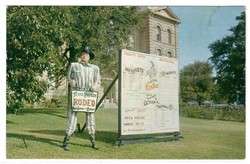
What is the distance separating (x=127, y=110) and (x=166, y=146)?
113 centimetres

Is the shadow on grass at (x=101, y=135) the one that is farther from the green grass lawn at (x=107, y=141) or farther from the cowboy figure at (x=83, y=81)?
the cowboy figure at (x=83, y=81)

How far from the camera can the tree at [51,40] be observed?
38.2 feet

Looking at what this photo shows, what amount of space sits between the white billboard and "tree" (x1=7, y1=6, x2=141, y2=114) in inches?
21.5

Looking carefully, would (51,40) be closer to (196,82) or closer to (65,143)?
(65,143)

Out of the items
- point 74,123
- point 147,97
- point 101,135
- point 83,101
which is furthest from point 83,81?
point 147,97

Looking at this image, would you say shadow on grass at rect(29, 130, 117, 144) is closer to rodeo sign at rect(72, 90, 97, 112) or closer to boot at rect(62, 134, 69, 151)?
boot at rect(62, 134, 69, 151)

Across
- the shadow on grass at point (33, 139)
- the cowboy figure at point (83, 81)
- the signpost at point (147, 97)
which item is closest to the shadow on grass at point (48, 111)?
the cowboy figure at point (83, 81)

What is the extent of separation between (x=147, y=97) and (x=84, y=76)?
1.38 metres

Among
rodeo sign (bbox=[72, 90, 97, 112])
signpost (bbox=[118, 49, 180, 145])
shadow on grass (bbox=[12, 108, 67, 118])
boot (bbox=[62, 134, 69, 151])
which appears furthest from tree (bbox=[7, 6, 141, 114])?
boot (bbox=[62, 134, 69, 151])

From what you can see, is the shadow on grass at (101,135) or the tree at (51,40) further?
the tree at (51,40)

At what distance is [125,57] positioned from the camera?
36.8 feet

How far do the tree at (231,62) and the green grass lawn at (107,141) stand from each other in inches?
27.6
